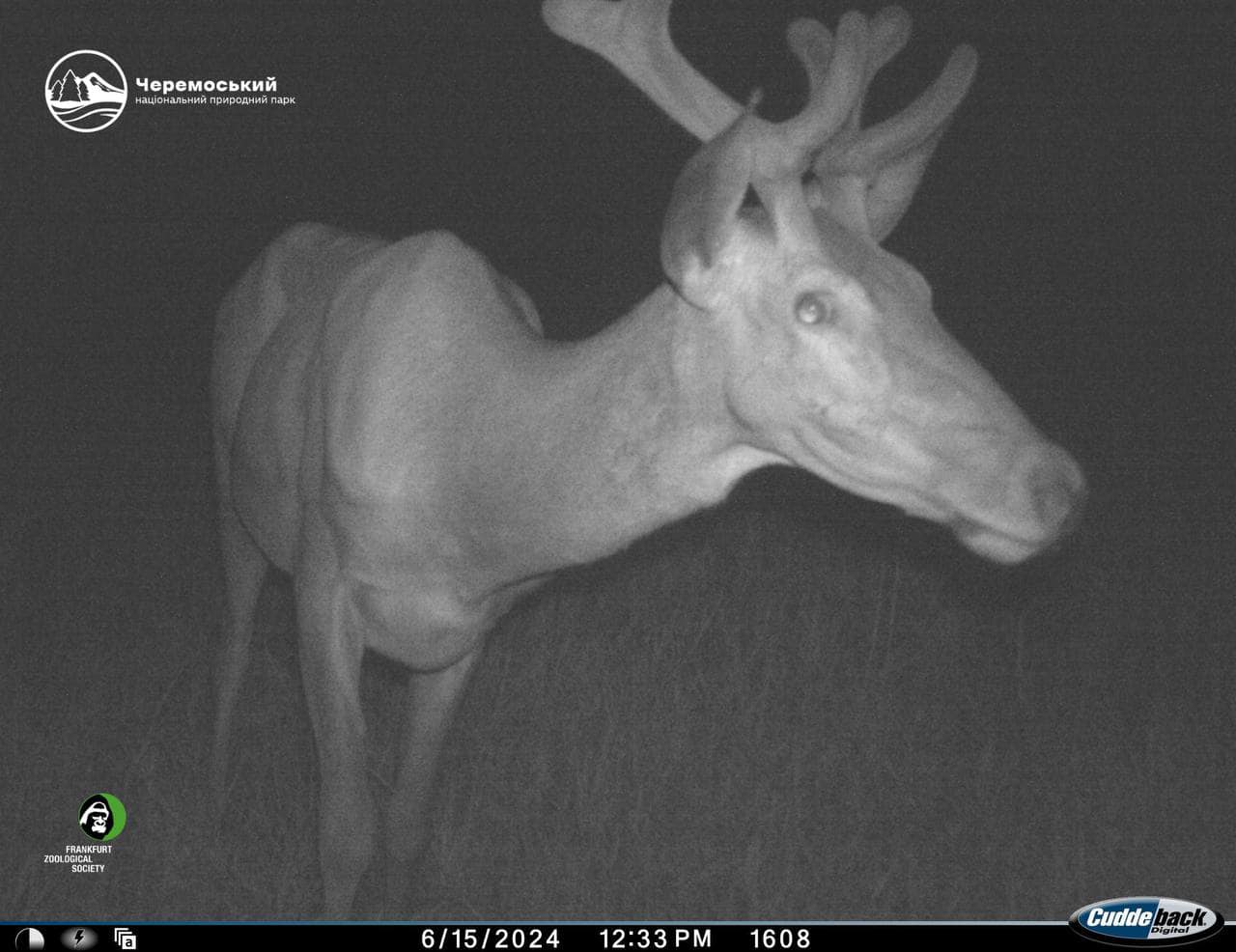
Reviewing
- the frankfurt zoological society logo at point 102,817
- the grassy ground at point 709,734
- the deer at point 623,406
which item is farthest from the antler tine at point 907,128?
the frankfurt zoological society logo at point 102,817

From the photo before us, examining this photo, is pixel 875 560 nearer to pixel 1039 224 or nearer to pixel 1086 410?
pixel 1086 410

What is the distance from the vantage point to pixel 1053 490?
268 cm

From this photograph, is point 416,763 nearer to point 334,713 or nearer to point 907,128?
point 334,713

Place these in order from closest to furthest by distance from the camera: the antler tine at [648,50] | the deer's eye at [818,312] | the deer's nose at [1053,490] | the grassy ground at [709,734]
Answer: the deer's nose at [1053,490] → the deer's eye at [818,312] → the antler tine at [648,50] → the grassy ground at [709,734]

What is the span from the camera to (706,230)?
2785 mm

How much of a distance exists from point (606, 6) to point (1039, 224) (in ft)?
35.4

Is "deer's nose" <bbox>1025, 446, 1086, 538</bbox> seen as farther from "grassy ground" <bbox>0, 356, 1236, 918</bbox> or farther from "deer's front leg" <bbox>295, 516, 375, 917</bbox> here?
"grassy ground" <bbox>0, 356, 1236, 918</bbox>

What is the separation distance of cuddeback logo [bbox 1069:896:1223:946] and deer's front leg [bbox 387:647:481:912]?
5.57 feet

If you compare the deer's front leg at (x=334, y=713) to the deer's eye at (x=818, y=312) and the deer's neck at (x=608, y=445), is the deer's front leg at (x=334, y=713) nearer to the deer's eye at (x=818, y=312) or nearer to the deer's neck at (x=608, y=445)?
the deer's neck at (x=608, y=445)

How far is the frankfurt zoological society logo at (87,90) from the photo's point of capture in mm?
4605

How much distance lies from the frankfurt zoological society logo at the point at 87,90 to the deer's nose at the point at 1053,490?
3.20 meters

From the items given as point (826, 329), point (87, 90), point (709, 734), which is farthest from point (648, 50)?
point (709, 734)

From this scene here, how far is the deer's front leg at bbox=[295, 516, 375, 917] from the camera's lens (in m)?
3.74

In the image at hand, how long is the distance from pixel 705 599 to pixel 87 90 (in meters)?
3.30
